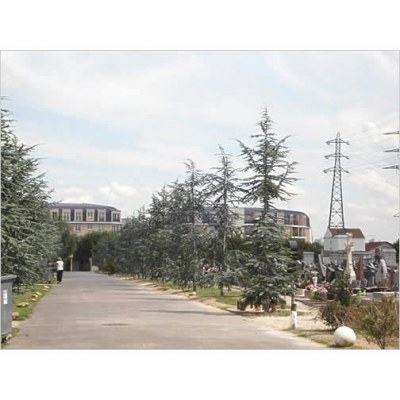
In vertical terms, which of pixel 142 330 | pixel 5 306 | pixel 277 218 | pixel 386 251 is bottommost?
pixel 142 330

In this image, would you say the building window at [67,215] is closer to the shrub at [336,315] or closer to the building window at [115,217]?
the building window at [115,217]

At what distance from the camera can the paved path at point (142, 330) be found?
45.1ft

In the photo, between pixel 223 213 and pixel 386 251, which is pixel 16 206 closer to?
pixel 223 213

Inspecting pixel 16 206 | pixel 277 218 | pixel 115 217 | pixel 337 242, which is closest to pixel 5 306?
pixel 16 206

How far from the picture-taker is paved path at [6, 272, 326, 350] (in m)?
13.8

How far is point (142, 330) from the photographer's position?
15820 millimetres

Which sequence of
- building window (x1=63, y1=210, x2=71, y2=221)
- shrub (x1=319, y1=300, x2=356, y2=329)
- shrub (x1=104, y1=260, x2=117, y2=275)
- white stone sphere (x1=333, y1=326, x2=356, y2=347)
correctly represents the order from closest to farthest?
1. white stone sphere (x1=333, y1=326, x2=356, y2=347)
2. shrub (x1=319, y1=300, x2=356, y2=329)
3. building window (x1=63, y1=210, x2=71, y2=221)
4. shrub (x1=104, y1=260, x2=117, y2=275)

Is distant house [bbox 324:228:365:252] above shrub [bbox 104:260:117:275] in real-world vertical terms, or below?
above

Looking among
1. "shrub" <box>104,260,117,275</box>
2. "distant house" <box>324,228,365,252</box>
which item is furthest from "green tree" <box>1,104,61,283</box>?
"shrub" <box>104,260,117,275</box>

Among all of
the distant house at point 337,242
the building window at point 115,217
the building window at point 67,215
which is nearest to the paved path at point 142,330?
the distant house at point 337,242

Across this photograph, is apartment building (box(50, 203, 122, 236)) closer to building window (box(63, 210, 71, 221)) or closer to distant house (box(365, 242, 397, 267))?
building window (box(63, 210, 71, 221))

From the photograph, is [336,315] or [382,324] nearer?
[382,324]
